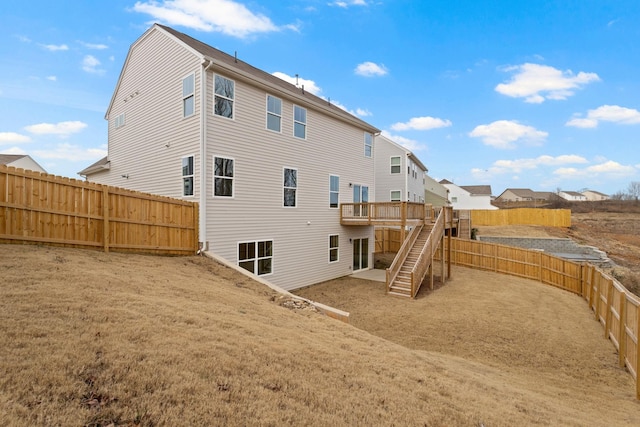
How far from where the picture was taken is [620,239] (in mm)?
30469

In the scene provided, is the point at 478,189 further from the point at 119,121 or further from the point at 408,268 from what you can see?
the point at 119,121

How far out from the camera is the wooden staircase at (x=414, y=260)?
12156 millimetres

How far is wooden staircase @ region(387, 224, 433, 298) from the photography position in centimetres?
1216

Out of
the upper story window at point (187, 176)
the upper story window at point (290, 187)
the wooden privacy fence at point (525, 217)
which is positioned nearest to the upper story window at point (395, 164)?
the upper story window at point (290, 187)

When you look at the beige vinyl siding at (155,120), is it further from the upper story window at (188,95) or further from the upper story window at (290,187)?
the upper story window at (290,187)

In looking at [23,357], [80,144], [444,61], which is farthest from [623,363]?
[80,144]

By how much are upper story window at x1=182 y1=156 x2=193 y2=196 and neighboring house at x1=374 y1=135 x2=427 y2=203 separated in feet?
59.5

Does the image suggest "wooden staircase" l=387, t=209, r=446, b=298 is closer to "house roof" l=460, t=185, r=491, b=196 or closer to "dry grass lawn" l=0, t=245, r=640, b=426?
"dry grass lawn" l=0, t=245, r=640, b=426

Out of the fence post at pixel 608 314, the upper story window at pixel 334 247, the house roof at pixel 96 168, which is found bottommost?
the fence post at pixel 608 314

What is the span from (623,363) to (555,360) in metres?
1.54

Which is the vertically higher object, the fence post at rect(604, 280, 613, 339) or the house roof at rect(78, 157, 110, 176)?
the house roof at rect(78, 157, 110, 176)

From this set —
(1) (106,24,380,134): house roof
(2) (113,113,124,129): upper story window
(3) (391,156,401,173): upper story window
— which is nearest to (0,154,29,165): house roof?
(1) (106,24,380,134): house roof

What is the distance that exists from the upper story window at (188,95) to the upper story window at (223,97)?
72 cm

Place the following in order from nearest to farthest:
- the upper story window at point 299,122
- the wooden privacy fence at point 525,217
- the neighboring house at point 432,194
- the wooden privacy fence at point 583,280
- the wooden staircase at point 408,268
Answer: the wooden privacy fence at point 583,280, the wooden staircase at point 408,268, the upper story window at point 299,122, the wooden privacy fence at point 525,217, the neighboring house at point 432,194
